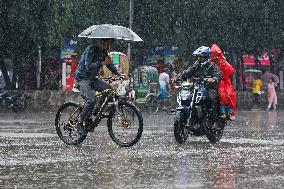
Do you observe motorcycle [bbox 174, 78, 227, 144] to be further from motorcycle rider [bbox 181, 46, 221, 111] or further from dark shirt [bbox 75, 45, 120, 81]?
dark shirt [bbox 75, 45, 120, 81]

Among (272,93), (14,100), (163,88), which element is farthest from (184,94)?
(272,93)

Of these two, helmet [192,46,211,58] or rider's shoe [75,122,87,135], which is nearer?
rider's shoe [75,122,87,135]

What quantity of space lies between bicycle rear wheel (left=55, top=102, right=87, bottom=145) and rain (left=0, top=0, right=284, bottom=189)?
1.3 inches

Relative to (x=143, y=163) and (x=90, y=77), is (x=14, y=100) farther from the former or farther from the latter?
(x=143, y=163)

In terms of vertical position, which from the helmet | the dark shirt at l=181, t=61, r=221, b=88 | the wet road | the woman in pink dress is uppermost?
the helmet

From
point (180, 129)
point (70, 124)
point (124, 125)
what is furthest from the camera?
point (180, 129)

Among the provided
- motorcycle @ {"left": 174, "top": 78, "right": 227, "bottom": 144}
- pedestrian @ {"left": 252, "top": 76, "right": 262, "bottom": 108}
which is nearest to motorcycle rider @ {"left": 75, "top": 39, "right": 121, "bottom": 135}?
motorcycle @ {"left": 174, "top": 78, "right": 227, "bottom": 144}

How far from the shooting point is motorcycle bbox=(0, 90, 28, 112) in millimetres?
35681

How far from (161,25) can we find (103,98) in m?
28.6

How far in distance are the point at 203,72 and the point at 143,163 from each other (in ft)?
15.7

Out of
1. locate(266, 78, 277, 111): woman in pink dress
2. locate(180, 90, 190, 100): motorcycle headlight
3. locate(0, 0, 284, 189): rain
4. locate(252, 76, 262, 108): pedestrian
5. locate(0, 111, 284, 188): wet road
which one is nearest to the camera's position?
locate(0, 111, 284, 188): wet road

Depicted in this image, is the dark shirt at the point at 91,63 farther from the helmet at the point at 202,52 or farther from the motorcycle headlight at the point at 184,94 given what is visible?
the helmet at the point at 202,52

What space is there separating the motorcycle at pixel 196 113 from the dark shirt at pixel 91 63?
1640 millimetres

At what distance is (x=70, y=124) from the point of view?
576 inches
